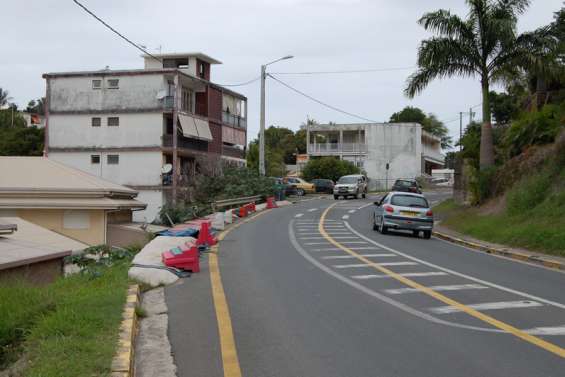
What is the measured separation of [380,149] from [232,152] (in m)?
24.4

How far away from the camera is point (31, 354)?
6.20 meters

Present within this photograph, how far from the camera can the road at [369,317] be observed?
21.5 feet

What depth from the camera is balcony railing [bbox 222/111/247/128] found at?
60.6m

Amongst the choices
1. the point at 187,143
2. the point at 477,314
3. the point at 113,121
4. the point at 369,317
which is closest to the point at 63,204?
the point at 369,317

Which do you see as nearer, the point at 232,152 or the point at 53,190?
the point at 53,190

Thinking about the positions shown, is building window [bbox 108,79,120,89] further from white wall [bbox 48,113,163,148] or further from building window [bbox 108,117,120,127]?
building window [bbox 108,117,120,127]

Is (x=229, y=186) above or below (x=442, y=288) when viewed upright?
above

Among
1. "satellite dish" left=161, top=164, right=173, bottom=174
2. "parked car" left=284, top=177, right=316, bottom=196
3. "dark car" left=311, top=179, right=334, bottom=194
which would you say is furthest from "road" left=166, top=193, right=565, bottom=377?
"dark car" left=311, top=179, right=334, bottom=194

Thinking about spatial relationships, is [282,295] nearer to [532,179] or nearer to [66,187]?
[532,179]

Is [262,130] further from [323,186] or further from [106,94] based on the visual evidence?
[323,186]

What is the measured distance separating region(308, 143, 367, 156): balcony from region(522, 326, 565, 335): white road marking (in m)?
72.4

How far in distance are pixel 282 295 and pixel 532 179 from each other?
16.1m

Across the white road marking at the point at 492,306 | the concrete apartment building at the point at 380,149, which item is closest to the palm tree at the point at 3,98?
the concrete apartment building at the point at 380,149

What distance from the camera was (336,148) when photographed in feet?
268
